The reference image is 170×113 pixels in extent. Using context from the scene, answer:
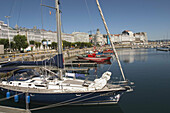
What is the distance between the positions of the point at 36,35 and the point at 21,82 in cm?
12925

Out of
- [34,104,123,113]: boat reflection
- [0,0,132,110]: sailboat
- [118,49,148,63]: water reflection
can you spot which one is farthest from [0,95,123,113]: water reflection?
[118,49,148,63]: water reflection

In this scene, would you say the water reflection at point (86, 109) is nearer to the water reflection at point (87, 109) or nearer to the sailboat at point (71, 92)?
the water reflection at point (87, 109)

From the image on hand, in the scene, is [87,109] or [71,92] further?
[87,109]

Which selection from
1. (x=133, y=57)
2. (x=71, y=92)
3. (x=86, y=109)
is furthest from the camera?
(x=133, y=57)

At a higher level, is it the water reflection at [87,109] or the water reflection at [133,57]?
the water reflection at [133,57]

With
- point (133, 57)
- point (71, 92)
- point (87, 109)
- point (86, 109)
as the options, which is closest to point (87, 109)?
point (87, 109)

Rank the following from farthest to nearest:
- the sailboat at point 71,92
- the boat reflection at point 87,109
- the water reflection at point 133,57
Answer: the water reflection at point 133,57
the boat reflection at point 87,109
the sailboat at point 71,92

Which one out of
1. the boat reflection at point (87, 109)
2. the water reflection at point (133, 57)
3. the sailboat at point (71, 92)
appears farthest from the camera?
the water reflection at point (133, 57)

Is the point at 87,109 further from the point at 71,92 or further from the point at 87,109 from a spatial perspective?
the point at 71,92

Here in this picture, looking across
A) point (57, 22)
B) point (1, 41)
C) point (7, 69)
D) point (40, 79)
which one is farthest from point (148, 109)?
point (1, 41)

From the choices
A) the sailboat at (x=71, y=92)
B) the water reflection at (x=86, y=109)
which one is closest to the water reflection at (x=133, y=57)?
the water reflection at (x=86, y=109)

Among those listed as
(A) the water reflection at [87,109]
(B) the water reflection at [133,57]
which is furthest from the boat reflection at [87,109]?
(B) the water reflection at [133,57]

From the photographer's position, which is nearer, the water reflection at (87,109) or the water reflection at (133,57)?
the water reflection at (87,109)

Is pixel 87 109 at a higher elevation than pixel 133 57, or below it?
below
